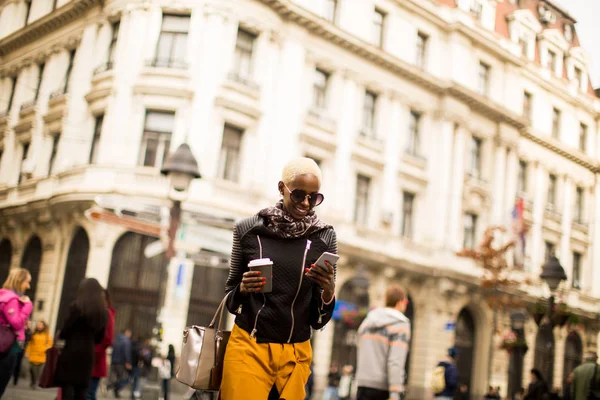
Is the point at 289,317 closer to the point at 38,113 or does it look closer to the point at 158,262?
the point at 158,262

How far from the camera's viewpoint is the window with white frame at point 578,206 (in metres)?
39.1

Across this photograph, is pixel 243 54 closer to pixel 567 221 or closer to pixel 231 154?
pixel 231 154

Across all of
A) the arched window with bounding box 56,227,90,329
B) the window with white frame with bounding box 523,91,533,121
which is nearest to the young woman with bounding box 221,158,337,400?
the arched window with bounding box 56,227,90,329

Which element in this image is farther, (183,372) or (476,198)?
(476,198)

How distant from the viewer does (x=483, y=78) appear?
33.2 m

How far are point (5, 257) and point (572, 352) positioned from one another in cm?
2783

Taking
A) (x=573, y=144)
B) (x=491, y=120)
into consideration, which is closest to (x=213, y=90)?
(x=491, y=120)

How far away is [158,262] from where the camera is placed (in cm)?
2306

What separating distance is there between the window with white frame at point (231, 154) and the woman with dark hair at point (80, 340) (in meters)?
17.0

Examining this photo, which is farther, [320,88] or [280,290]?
[320,88]

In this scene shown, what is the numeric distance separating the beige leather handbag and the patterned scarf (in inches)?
17.5

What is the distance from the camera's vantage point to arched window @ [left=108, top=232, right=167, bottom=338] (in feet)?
74.4

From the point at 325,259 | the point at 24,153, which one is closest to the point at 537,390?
the point at 325,259

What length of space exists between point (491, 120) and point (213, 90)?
1487 cm
